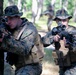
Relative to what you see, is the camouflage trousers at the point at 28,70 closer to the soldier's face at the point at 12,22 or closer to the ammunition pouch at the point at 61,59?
the soldier's face at the point at 12,22

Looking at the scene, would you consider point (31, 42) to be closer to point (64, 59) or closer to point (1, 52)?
point (1, 52)

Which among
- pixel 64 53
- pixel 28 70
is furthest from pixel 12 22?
pixel 64 53

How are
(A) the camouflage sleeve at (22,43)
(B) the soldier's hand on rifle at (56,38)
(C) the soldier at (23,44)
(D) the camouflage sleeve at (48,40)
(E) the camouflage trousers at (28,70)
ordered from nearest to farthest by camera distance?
(A) the camouflage sleeve at (22,43) → (C) the soldier at (23,44) → (E) the camouflage trousers at (28,70) → (B) the soldier's hand on rifle at (56,38) → (D) the camouflage sleeve at (48,40)

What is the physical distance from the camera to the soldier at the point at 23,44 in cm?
445

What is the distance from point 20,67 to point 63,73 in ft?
4.21

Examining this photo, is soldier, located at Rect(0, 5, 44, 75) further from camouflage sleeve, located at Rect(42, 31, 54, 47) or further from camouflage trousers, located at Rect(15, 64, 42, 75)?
camouflage sleeve, located at Rect(42, 31, 54, 47)

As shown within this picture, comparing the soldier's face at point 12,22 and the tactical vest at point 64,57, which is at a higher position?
the soldier's face at point 12,22

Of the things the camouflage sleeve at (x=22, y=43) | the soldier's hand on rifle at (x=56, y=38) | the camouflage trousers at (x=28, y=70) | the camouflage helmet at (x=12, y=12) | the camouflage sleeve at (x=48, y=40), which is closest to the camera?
the camouflage sleeve at (x=22, y=43)

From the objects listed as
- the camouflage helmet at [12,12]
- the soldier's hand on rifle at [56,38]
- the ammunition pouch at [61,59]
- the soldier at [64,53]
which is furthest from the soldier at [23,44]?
the ammunition pouch at [61,59]

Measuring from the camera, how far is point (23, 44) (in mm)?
4430

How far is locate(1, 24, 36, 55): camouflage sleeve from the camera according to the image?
4265 millimetres

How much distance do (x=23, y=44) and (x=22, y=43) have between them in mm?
21

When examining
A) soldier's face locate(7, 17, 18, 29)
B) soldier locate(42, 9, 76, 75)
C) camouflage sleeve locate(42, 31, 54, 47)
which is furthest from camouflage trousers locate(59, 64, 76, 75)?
soldier's face locate(7, 17, 18, 29)

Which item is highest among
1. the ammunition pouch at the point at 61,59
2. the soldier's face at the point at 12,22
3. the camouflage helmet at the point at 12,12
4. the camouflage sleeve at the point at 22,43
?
the camouflage helmet at the point at 12,12
